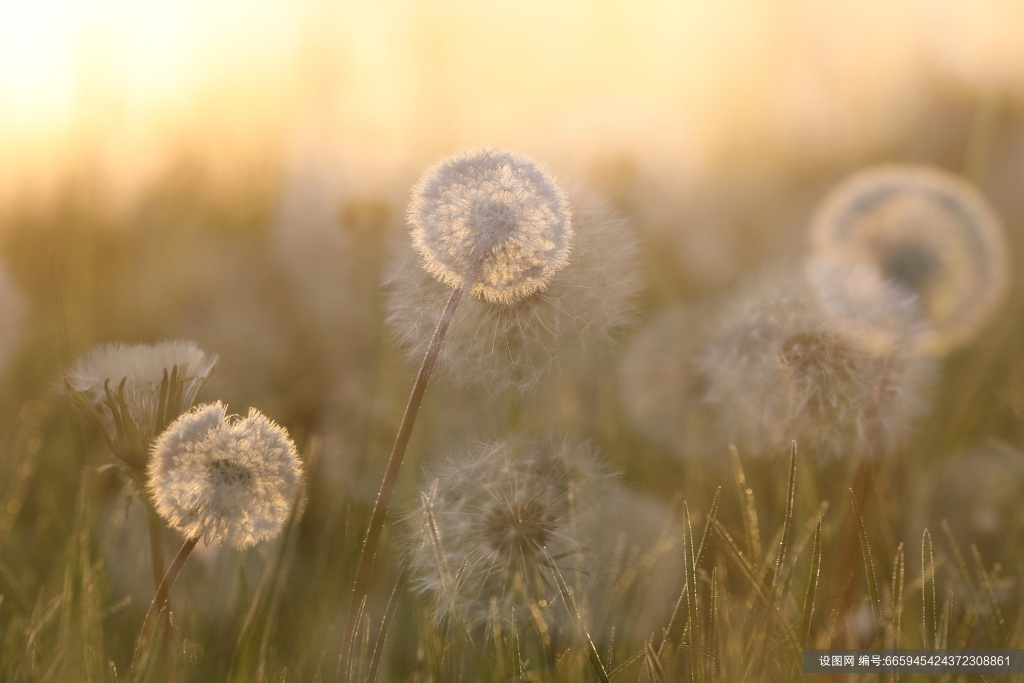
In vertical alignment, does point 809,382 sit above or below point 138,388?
below

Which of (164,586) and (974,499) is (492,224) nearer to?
(164,586)

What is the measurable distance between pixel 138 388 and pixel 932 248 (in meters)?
3.24

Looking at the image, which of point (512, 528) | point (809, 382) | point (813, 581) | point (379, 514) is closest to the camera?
point (379, 514)

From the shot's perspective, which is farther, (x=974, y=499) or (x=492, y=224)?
(x=974, y=499)

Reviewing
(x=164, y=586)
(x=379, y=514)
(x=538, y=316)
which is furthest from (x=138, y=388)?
(x=538, y=316)

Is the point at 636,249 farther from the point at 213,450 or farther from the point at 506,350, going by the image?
the point at 213,450

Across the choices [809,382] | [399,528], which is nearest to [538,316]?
[399,528]

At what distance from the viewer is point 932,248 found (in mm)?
3670

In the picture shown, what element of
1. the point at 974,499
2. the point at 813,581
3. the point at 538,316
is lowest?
the point at 974,499

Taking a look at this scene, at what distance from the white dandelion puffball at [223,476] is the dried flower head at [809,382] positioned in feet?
5.51

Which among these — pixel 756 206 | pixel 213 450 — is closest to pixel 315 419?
pixel 213 450

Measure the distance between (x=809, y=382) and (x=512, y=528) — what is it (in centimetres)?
124

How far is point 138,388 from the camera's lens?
158cm

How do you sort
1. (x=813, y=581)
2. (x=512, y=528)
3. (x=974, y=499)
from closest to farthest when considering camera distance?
(x=813, y=581)
(x=512, y=528)
(x=974, y=499)
